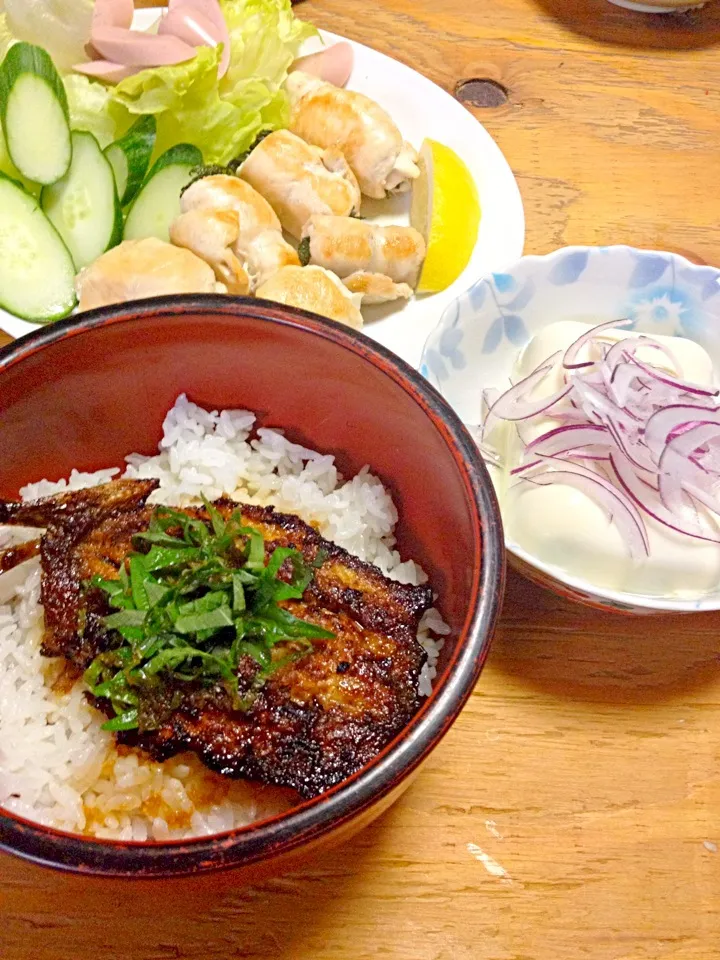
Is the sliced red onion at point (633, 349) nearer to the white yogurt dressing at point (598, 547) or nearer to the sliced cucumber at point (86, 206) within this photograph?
the white yogurt dressing at point (598, 547)

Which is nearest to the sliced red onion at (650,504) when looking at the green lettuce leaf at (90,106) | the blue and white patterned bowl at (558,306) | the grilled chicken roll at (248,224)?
the blue and white patterned bowl at (558,306)

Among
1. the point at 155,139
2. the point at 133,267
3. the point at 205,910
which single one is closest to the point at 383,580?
the point at 205,910

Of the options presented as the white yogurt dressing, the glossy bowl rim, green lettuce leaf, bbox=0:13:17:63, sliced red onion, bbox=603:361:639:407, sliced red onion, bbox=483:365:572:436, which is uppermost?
green lettuce leaf, bbox=0:13:17:63

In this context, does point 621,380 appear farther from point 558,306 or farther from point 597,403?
point 558,306

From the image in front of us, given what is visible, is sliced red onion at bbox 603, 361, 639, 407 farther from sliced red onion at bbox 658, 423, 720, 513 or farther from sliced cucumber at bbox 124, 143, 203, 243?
sliced cucumber at bbox 124, 143, 203, 243

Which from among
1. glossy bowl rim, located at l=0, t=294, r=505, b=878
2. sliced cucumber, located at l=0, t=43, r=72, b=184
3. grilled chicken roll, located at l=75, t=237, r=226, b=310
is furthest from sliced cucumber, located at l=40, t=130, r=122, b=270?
glossy bowl rim, located at l=0, t=294, r=505, b=878

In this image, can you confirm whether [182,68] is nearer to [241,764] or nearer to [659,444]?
[659,444]
